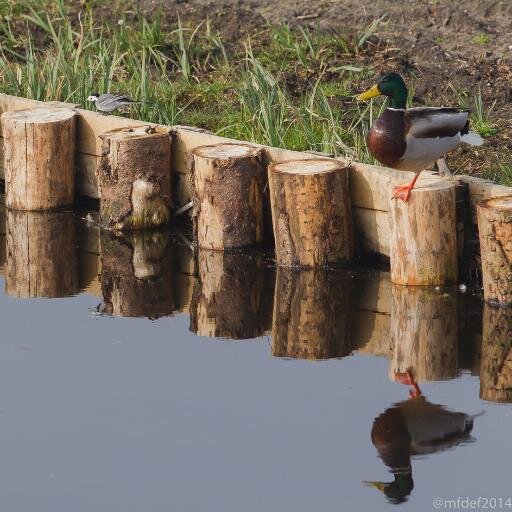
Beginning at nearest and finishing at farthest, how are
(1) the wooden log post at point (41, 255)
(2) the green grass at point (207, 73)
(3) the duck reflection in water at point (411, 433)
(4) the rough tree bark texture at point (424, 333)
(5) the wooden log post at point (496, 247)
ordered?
(3) the duck reflection in water at point (411, 433), (4) the rough tree bark texture at point (424, 333), (5) the wooden log post at point (496, 247), (1) the wooden log post at point (41, 255), (2) the green grass at point (207, 73)

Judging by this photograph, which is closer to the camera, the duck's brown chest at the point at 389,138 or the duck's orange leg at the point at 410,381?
the duck's orange leg at the point at 410,381

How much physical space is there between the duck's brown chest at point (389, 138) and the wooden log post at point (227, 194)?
99 cm

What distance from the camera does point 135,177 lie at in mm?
9414

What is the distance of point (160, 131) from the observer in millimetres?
9570

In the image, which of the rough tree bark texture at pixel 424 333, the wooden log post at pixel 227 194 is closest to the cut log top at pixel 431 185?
the rough tree bark texture at pixel 424 333

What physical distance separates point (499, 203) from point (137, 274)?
2.33 metres

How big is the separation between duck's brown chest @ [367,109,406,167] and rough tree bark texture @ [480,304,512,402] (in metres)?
0.99

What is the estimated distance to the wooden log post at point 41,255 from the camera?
28.6 ft

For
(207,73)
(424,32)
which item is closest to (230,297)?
(207,73)

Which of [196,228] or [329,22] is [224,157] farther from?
[329,22]

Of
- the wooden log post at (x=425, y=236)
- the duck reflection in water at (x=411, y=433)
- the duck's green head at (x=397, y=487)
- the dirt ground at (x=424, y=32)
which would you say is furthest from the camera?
the dirt ground at (x=424, y=32)

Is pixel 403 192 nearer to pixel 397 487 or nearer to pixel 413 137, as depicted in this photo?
pixel 413 137

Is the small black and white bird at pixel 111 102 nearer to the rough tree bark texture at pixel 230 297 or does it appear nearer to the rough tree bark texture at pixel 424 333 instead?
the rough tree bark texture at pixel 230 297

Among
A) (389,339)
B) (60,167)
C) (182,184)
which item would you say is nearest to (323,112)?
(182,184)
